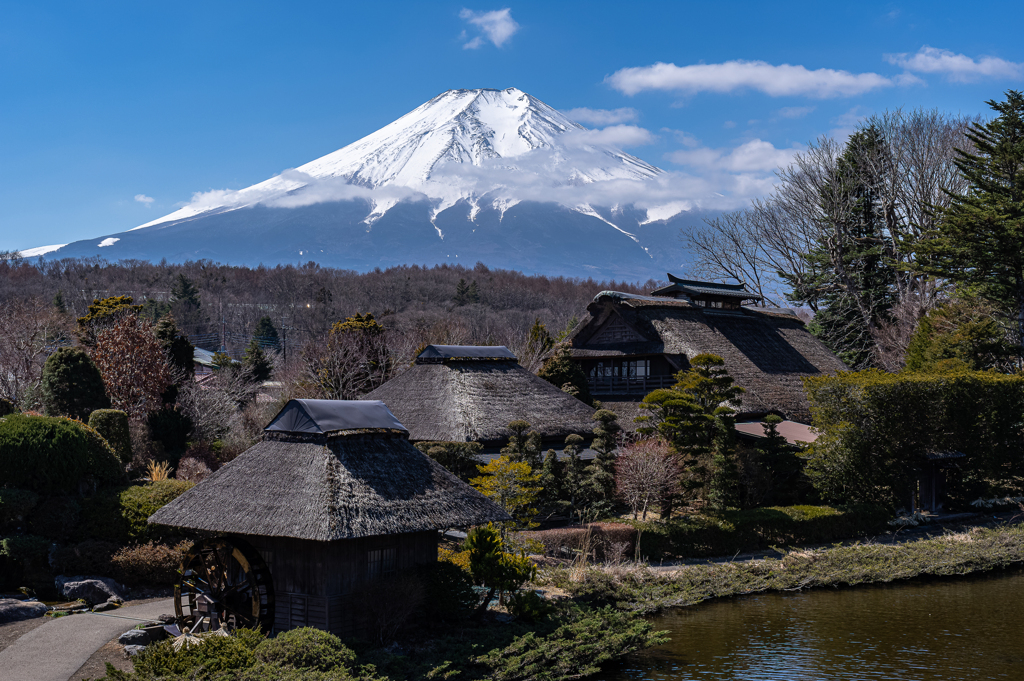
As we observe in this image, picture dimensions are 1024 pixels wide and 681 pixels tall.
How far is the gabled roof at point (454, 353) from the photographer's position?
3278 cm

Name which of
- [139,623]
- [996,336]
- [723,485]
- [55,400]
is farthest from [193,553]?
[996,336]

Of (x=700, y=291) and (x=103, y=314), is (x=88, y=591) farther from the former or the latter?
(x=700, y=291)

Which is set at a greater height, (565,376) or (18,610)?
(565,376)

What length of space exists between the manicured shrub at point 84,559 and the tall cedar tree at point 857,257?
135 feet

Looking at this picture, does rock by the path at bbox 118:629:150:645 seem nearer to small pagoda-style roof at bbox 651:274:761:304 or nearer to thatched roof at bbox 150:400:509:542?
thatched roof at bbox 150:400:509:542

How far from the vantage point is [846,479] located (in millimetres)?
27891

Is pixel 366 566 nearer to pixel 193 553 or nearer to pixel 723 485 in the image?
pixel 193 553

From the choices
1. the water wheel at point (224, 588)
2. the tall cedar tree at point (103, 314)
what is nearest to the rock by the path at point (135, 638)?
the water wheel at point (224, 588)

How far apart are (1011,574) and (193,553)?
22.1 m

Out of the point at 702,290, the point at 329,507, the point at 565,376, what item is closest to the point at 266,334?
the point at 702,290

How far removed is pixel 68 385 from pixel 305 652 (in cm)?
1805

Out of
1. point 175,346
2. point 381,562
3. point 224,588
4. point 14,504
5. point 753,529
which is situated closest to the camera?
point 381,562

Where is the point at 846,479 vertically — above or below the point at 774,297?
below

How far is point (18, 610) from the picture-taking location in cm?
1759
